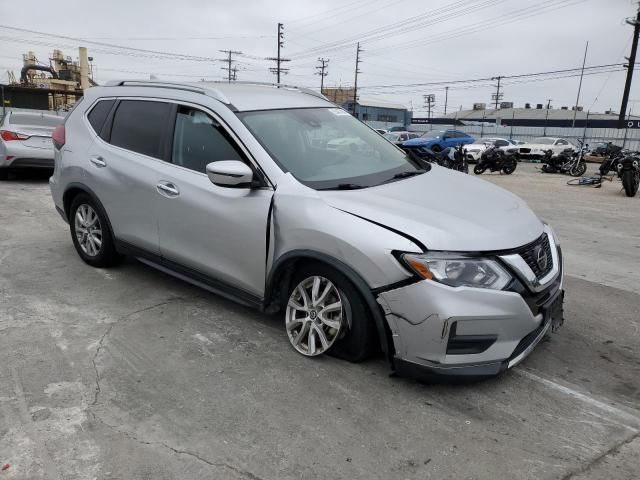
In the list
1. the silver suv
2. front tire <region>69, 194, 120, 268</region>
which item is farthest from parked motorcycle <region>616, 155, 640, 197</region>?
front tire <region>69, 194, 120, 268</region>

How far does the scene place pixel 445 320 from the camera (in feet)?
9.00

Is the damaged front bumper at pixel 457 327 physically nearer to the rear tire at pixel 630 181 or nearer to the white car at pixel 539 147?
the rear tire at pixel 630 181

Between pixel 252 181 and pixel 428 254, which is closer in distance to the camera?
pixel 428 254

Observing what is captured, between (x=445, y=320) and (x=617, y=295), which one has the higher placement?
(x=445, y=320)

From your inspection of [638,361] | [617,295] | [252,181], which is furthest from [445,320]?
[617,295]

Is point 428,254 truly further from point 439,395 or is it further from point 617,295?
point 617,295

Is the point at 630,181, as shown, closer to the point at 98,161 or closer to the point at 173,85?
the point at 173,85

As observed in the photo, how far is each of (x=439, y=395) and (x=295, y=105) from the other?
2480 mm

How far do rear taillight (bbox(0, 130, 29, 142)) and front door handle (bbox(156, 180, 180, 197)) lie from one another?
7.70m

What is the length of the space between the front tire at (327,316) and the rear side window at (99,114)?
2.68 meters

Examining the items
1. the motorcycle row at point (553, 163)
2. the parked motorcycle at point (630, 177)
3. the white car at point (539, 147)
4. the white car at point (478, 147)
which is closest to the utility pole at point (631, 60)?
the white car at point (539, 147)

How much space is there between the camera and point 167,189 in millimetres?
3965

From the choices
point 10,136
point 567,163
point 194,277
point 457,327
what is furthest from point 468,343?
point 567,163

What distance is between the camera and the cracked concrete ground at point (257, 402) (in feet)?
8.04
